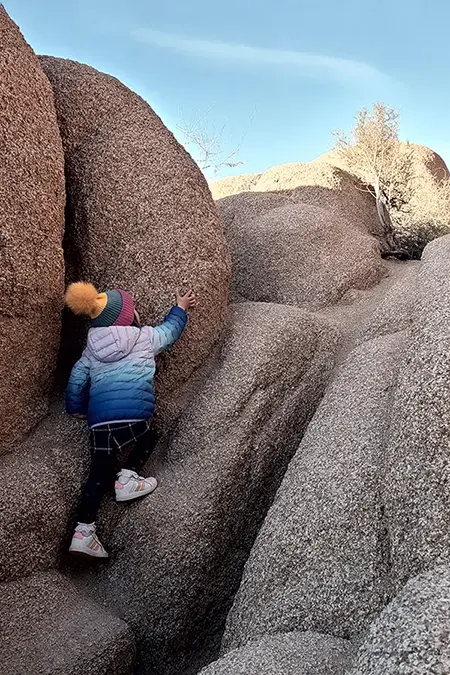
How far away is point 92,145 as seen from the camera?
5.96m

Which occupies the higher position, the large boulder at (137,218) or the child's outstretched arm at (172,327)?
the large boulder at (137,218)

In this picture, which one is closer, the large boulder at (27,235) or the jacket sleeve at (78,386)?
the large boulder at (27,235)

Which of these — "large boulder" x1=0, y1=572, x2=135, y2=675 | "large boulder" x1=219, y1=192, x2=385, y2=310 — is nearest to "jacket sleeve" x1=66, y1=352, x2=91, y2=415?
"large boulder" x1=0, y1=572, x2=135, y2=675

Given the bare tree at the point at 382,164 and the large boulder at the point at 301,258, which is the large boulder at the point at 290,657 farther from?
the bare tree at the point at 382,164

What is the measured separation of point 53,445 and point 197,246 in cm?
224

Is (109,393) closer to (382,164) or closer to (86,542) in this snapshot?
(86,542)

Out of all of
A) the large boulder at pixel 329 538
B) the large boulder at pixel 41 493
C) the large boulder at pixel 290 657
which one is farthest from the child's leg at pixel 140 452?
the large boulder at pixel 290 657

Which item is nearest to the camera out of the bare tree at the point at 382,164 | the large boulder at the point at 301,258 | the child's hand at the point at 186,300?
the child's hand at the point at 186,300

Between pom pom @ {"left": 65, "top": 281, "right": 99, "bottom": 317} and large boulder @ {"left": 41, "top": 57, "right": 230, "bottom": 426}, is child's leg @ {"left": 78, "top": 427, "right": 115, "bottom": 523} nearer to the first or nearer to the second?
large boulder @ {"left": 41, "top": 57, "right": 230, "bottom": 426}

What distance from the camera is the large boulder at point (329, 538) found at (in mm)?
3555

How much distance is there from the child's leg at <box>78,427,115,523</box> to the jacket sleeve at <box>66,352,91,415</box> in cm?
29

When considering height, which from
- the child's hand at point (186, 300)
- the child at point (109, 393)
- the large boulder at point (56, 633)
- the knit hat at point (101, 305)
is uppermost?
the knit hat at point (101, 305)

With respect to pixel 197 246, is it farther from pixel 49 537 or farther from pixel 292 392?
pixel 49 537

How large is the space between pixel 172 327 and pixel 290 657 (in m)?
2.95
